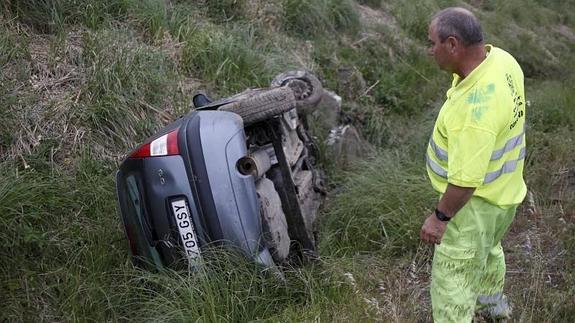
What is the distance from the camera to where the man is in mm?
2676

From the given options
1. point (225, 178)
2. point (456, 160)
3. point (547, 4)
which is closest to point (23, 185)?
point (225, 178)

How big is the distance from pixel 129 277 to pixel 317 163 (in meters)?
1.98

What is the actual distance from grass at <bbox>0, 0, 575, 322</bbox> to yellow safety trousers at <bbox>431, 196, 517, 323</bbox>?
0.32 meters

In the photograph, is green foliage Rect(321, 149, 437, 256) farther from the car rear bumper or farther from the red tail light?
the red tail light

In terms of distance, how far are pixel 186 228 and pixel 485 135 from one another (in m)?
1.49

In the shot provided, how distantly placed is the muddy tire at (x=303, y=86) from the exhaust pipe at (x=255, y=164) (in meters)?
1.19

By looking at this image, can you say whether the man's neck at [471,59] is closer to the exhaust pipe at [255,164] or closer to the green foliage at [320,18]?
the exhaust pipe at [255,164]

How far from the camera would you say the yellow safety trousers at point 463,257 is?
294cm

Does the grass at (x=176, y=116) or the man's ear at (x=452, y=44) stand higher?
the man's ear at (x=452, y=44)

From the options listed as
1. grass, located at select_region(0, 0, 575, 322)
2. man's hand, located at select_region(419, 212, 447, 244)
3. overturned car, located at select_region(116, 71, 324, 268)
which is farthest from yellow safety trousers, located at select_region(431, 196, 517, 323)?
overturned car, located at select_region(116, 71, 324, 268)

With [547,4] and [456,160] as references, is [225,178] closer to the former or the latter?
[456,160]

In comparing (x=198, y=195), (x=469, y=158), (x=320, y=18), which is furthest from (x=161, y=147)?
(x=320, y=18)

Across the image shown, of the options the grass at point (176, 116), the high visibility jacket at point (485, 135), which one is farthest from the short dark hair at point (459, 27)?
the grass at point (176, 116)

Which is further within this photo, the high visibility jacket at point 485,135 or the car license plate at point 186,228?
the car license plate at point 186,228
